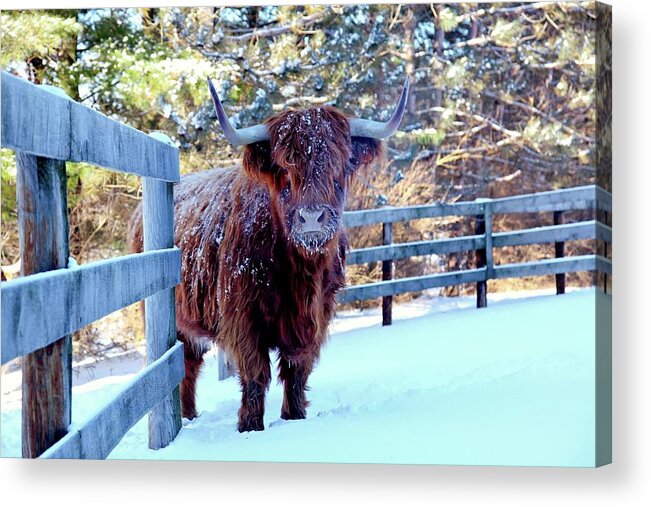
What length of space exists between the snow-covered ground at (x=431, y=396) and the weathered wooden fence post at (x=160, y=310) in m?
0.06

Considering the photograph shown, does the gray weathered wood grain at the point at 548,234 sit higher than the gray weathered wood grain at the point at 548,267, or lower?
higher

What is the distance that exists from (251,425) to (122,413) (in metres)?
1.02

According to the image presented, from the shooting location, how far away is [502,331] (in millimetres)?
3666

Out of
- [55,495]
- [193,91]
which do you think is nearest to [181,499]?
[55,495]

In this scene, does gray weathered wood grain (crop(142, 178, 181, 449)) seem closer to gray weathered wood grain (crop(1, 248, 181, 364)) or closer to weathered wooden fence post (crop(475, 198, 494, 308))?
gray weathered wood grain (crop(1, 248, 181, 364))

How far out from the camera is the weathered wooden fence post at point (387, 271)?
151 inches

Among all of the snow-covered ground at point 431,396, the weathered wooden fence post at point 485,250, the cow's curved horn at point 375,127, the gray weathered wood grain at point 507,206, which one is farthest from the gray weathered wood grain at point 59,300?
the weathered wooden fence post at point 485,250

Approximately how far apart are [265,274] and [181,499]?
942mm

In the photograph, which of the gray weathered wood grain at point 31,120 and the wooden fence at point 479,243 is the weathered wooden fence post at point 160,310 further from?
the gray weathered wood grain at point 31,120

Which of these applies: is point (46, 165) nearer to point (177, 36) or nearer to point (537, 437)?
point (177, 36)

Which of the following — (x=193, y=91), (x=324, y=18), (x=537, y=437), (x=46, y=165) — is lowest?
(x=537, y=437)

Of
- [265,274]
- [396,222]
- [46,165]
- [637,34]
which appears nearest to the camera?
[46,165]

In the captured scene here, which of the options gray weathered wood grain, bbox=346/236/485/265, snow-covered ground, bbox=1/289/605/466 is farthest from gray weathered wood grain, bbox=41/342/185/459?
gray weathered wood grain, bbox=346/236/485/265

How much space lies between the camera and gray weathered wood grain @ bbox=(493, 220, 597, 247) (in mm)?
3419
